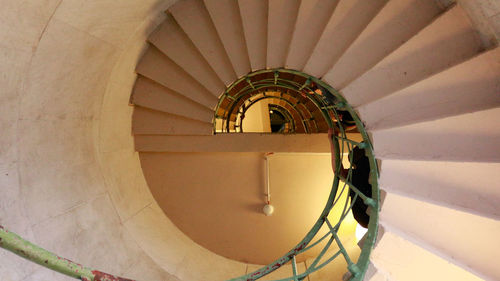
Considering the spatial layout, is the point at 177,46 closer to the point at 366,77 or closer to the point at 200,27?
the point at 200,27

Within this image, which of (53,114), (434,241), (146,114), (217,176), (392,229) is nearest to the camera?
(434,241)

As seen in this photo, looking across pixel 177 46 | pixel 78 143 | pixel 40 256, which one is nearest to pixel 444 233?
pixel 40 256

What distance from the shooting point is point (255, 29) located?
12.2ft

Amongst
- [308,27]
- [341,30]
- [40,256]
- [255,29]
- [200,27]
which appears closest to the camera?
[40,256]

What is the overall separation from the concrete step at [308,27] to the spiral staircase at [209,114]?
2 centimetres

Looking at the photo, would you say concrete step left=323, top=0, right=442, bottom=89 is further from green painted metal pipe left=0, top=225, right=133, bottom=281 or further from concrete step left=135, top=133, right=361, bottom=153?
green painted metal pipe left=0, top=225, right=133, bottom=281

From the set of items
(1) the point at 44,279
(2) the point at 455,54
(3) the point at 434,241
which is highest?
(2) the point at 455,54

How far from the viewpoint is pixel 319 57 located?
3.21 metres

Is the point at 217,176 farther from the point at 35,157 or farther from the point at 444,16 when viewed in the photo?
the point at 444,16

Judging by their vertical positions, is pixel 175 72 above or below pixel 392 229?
above

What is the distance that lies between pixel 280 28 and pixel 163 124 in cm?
235

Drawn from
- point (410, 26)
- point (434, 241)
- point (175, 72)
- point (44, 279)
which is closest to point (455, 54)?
point (410, 26)

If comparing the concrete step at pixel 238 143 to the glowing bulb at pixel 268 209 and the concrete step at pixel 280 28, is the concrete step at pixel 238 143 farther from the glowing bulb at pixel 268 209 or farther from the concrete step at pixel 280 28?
the concrete step at pixel 280 28

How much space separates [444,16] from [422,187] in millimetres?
1435
